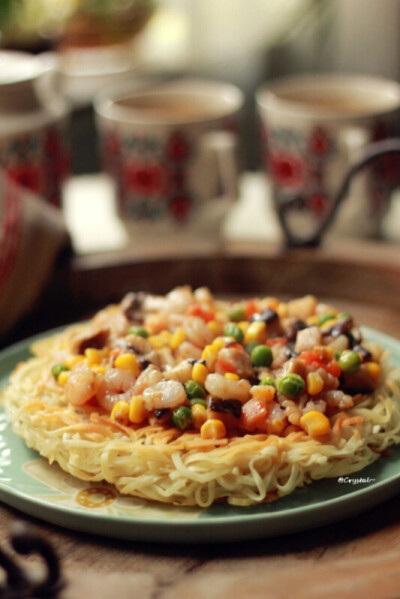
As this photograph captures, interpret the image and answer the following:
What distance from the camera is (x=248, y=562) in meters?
2.01

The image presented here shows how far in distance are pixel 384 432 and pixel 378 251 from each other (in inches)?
56.7

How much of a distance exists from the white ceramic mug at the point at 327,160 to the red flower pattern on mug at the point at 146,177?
2.00 ft

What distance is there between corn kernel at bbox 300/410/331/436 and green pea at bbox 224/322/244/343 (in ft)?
1.41

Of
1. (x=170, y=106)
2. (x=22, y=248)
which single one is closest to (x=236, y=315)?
(x=22, y=248)

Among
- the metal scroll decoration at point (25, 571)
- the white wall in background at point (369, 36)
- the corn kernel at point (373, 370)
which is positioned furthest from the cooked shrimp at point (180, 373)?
the white wall in background at point (369, 36)

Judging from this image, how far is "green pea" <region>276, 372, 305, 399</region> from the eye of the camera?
2316mm

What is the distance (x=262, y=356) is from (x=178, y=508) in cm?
56

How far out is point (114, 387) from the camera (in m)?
2.45

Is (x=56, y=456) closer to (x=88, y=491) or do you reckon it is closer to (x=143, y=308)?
(x=88, y=491)

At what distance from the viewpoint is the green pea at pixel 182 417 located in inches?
90.2

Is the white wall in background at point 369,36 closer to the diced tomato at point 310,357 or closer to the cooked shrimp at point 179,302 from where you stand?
the cooked shrimp at point 179,302

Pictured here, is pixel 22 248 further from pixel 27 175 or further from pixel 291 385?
pixel 291 385

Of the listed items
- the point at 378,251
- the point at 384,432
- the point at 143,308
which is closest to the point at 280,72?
the point at 378,251

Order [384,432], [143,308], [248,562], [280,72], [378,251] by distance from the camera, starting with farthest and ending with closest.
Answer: [280,72], [378,251], [143,308], [384,432], [248,562]
